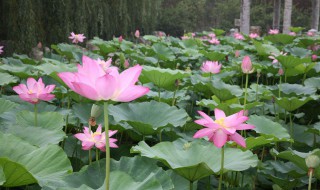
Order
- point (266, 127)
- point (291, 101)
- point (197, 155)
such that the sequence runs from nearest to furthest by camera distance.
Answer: point (197, 155)
point (266, 127)
point (291, 101)

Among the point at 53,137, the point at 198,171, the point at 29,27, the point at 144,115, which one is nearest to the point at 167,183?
the point at 198,171

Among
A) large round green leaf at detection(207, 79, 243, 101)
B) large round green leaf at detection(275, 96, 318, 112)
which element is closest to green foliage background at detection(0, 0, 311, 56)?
large round green leaf at detection(207, 79, 243, 101)

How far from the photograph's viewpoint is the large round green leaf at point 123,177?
0.77 meters

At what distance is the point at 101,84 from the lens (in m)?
0.68

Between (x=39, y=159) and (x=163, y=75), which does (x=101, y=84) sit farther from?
(x=163, y=75)

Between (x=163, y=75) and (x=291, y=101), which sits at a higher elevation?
(x=163, y=75)

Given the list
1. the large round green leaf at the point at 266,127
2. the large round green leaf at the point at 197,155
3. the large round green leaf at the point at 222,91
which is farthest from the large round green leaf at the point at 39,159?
the large round green leaf at the point at 222,91

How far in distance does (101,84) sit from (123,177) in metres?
0.20

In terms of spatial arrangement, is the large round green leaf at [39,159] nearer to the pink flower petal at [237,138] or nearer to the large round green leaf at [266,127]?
the pink flower petal at [237,138]

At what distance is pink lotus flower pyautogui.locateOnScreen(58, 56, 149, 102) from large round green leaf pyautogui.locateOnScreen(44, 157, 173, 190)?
0.54ft

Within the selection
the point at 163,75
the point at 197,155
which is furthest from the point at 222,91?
the point at 197,155

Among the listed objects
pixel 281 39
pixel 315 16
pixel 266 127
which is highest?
pixel 266 127

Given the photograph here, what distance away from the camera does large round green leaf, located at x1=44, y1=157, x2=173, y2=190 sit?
77 cm

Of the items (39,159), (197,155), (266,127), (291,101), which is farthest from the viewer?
(291,101)
